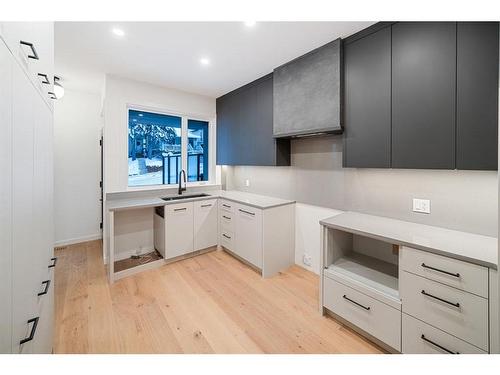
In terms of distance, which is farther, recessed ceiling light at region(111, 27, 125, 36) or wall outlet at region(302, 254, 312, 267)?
wall outlet at region(302, 254, 312, 267)

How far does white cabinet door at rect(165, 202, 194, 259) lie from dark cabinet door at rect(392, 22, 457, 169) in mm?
2561

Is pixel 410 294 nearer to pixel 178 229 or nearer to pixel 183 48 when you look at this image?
pixel 178 229

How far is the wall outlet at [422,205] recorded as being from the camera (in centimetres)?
183

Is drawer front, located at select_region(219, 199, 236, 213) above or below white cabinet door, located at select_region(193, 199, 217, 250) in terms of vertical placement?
above

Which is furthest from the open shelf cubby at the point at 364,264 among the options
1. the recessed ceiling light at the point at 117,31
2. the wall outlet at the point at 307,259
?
the recessed ceiling light at the point at 117,31

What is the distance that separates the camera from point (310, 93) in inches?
93.2

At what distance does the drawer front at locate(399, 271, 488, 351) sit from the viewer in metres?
1.23

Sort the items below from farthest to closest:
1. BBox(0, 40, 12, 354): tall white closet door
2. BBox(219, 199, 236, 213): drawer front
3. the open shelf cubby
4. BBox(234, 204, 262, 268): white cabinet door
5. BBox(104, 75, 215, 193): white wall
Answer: BBox(219, 199, 236, 213): drawer front < BBox(104, 75, 215, 193): white wall < BBox(234, 204, 262, 268): white cabinet door < the open shelf cubby < BBox(0, 40, 12, 354): tall white closet door

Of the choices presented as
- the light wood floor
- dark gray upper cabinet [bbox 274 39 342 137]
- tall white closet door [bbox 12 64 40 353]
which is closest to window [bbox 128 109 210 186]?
the light wood floor

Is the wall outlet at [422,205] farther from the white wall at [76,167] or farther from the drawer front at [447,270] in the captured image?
the white wall at [76,167]

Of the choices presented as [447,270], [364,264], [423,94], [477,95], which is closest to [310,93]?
[423,94]

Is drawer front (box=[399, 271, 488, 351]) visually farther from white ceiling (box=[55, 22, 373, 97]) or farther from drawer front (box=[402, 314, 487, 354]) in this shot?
white ceiling (box=[55, 22, 373, 97])

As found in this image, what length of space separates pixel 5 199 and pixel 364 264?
236 centimetres
